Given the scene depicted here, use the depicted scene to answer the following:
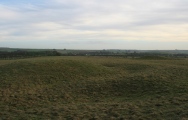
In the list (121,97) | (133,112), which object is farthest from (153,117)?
(121,97)

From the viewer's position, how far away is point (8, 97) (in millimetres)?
16797

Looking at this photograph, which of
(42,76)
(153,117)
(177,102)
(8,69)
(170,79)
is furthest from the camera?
(8,69)

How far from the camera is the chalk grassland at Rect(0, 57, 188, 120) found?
11.9 meters

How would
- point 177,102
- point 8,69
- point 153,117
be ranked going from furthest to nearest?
point 8,69 → point 177,102 → point 153,117

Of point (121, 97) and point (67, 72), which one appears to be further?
point (67, 72)

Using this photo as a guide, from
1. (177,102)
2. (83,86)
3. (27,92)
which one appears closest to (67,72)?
(83,86)

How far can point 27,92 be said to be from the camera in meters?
18.4

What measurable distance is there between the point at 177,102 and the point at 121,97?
5055 mm

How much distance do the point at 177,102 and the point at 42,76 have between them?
15.2 m

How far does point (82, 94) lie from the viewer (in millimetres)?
18406

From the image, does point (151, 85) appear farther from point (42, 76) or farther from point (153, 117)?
point (42, 76)

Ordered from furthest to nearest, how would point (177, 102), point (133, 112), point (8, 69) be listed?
point (8, 69) < point (177, 102) < point (133, 112)

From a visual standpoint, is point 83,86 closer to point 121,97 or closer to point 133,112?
point 121,97

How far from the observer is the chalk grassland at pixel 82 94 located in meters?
11.9
